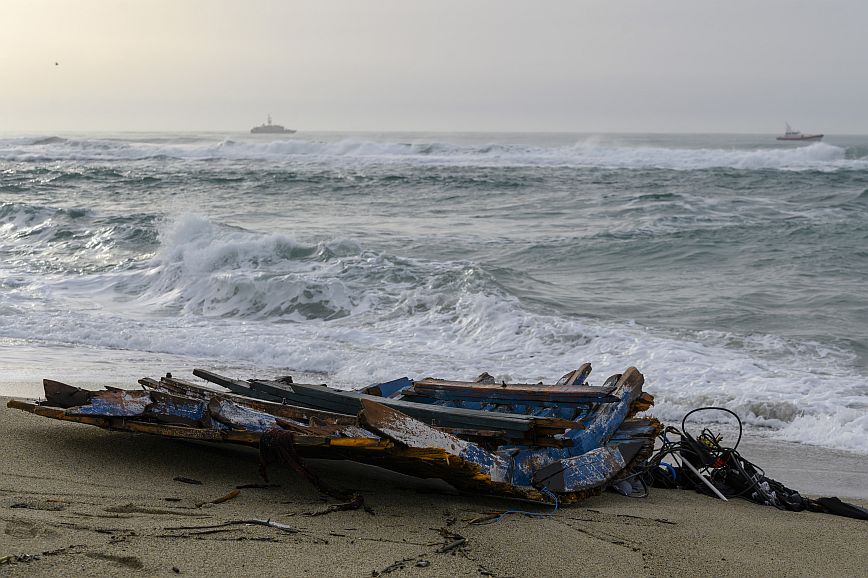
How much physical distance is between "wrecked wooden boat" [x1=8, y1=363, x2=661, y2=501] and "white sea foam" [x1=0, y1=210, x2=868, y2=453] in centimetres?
240

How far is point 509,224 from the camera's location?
65.3ft

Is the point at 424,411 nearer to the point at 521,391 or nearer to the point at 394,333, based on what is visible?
the point at 521,391

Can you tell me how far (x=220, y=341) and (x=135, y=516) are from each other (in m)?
5.75

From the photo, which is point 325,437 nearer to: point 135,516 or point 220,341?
point 135,516

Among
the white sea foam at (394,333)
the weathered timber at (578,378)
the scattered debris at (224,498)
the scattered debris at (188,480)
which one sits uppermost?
the weathered timber at (578,378)

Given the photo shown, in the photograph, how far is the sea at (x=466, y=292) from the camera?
7934 mm

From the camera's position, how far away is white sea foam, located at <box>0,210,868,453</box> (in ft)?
24.0

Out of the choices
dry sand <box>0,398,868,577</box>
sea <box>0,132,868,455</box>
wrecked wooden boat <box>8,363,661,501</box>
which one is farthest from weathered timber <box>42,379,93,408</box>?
sea <box>0,132,868,455</box>

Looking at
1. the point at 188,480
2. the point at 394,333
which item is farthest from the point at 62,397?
the point at 394,333

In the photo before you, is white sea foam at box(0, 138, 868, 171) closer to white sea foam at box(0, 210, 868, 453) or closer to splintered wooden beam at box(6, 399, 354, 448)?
white sea foam at box(0, 210, 868, 453)

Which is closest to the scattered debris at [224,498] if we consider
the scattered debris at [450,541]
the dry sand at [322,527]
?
the dry sand at [322,527]

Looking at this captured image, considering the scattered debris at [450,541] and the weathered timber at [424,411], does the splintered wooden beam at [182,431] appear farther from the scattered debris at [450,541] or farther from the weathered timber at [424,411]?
the weathered timber at [424,411]

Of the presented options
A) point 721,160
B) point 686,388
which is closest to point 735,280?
point 686,388

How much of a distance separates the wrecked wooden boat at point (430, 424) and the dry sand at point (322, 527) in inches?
7.8
